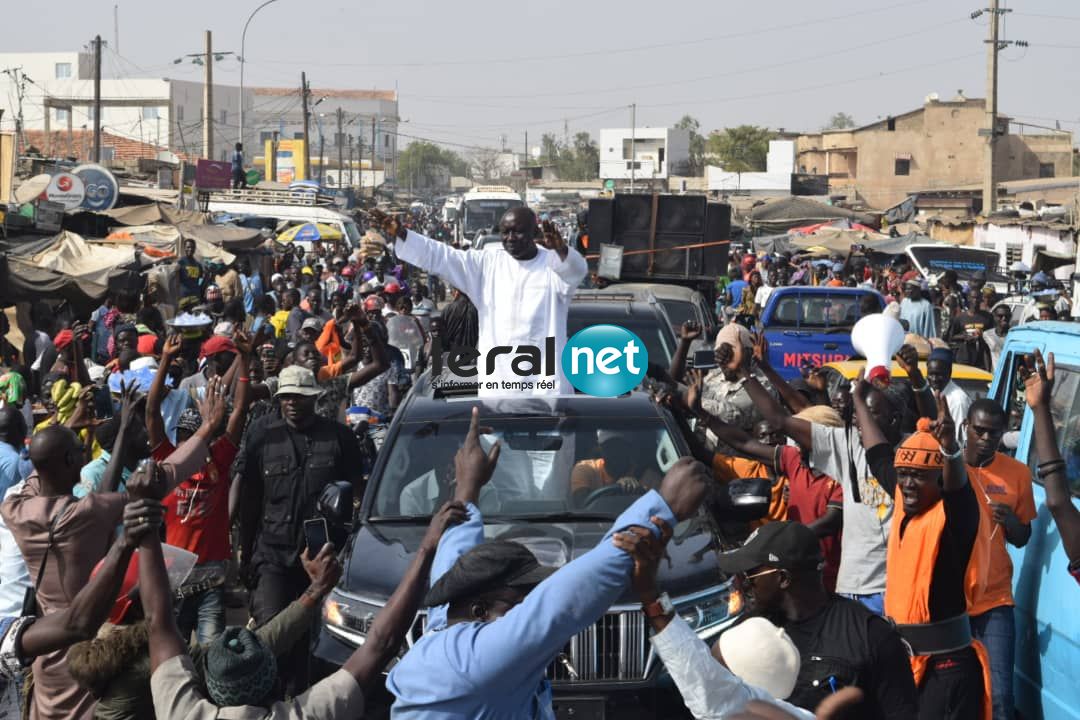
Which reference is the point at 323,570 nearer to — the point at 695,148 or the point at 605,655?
the point at 605,655

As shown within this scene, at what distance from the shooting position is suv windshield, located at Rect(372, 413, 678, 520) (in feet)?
21.4

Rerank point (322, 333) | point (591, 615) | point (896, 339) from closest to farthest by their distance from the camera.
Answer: point (591, 615) → point (896, 339) → point (322, 333)

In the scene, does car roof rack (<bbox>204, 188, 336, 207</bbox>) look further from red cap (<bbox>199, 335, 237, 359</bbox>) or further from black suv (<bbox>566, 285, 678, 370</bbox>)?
red cap (<bbox>199, 335, 237, 359</bbox>)

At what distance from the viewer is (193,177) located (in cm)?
4981

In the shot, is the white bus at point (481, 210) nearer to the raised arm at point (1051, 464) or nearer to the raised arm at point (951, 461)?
the raised arm at point (1051, 464)

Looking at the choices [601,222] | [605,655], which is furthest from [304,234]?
[605,655]

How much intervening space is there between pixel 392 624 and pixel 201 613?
294 cm

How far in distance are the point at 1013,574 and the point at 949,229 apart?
36.2 meters

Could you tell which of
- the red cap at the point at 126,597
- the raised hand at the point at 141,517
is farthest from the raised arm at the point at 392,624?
the red cap at the point at 126,597

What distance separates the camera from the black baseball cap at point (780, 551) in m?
3.95

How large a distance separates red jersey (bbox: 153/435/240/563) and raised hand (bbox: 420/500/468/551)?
3167mm


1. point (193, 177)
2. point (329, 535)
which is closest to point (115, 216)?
point (193, 177)

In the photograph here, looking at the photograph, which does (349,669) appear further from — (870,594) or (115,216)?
(115,216)

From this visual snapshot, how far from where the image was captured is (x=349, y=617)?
5.84 meters
